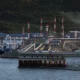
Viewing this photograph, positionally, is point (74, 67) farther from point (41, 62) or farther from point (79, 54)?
point (79, 54)

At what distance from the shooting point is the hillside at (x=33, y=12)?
202 ft

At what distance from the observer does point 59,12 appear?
66.1m

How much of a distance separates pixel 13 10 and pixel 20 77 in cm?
3270

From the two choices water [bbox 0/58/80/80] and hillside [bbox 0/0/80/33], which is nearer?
water [bbox 0/58/80/80]

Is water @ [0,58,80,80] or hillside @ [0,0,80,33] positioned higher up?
hillside @ [0,0,80,33]

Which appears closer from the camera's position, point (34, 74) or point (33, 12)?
point (34, 74)

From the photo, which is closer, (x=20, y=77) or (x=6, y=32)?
(x=20, y=77)

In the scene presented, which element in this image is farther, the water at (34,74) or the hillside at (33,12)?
the hillside at (33,12)

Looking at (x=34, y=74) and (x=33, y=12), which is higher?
(x=33, y=12)

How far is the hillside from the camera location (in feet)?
202

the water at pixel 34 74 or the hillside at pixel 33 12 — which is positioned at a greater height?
the hillside at pixel 33 12

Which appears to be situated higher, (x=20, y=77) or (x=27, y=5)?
(x=27, y=5)

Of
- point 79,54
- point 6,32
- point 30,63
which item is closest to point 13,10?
point 6,32

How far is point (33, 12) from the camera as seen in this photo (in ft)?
218
